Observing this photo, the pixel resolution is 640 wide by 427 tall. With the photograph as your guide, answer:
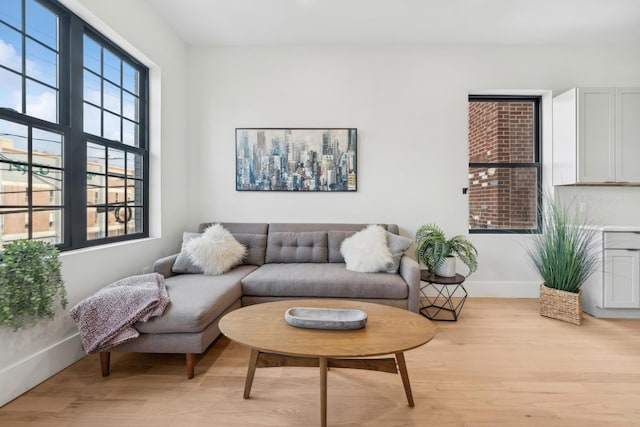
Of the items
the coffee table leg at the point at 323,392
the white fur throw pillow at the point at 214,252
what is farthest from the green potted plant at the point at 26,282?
the coffee table leg at the point at 323,392

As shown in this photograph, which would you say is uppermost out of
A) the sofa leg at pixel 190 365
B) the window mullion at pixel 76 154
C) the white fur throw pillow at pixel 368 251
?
the window mullion at pixel 76 154

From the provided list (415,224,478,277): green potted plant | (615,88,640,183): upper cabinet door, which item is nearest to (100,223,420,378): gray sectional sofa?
(415,224,478,277): green potted plant

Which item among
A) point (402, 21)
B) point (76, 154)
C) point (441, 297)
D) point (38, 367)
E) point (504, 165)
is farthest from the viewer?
point (504, 165)

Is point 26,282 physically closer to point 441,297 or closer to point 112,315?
point 112,315

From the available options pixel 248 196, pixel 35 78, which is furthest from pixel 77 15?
pixel 248 196

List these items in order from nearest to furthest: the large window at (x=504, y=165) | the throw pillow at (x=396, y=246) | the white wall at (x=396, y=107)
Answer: the throw pillow at (x=396, y=246), the white wall at (x=396, y=107), the large window at (x=504, y=165)

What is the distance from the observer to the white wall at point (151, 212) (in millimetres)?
1744

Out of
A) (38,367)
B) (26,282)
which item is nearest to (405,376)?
(26,282)

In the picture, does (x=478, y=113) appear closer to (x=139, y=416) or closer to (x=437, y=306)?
(x=437, y=306)

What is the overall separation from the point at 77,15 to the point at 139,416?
2.69 m

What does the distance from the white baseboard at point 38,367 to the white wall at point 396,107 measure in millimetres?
1968

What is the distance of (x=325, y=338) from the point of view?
4.61 feet

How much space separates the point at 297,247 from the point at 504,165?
2636mm

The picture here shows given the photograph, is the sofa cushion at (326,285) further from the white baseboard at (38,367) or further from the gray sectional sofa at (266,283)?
the white baseboard at (38,367)
